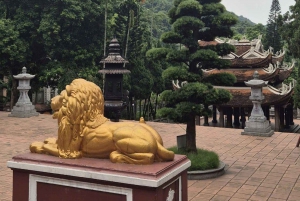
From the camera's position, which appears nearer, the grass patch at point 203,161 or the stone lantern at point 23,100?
the grass patch at point 203,161

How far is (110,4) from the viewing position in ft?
59.2

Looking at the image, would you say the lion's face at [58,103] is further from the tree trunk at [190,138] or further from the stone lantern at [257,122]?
the stone lantern at [257,122]

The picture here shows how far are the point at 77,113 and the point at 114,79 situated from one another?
726cm

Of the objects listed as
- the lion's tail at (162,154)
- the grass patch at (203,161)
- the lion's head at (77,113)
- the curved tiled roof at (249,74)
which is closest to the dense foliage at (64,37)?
the curved tiled roof at (249,74)

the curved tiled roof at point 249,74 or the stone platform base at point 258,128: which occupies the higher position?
the curved tiled roof at point 249,74

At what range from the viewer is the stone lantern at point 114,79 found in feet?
36.6

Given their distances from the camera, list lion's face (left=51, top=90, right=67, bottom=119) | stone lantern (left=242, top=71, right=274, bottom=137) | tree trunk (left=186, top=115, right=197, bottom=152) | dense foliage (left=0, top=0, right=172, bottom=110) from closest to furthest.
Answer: lion's face (left=51, top=90, right=67, bottom=119)
tree trunk (left=186, top=115, right=197, bottom=152)
stone lantern (left=242, top=71, right=274, bottom=137)
dense foliage (left=0, top=0, right=172, bottom=110)

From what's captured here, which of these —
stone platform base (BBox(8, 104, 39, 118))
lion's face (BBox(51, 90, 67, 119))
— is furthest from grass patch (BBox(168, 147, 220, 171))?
stone platform base (BBox(8, 104, 39, 118))

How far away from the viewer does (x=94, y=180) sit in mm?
3936

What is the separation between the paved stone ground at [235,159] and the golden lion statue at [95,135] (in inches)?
76.6

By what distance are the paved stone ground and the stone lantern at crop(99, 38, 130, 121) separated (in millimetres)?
1932

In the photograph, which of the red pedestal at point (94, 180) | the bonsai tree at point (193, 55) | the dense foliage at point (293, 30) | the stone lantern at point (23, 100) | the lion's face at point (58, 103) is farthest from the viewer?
the stone lantern at point (23, 100)

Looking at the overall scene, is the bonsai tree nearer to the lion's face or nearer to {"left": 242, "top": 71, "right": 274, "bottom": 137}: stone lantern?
the lion's face

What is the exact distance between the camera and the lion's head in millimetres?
4258
